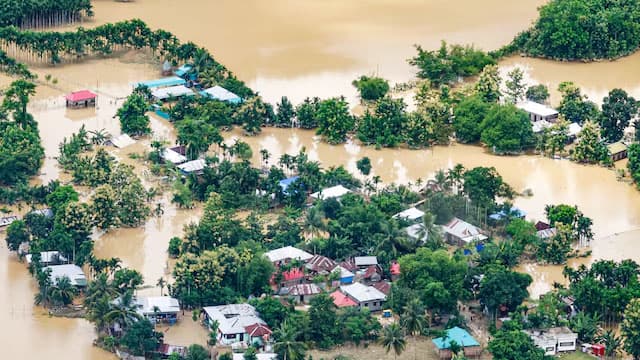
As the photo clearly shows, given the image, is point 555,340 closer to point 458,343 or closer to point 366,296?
point 458,343

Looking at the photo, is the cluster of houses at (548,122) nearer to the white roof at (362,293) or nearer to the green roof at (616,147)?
the green roof at (616,147)

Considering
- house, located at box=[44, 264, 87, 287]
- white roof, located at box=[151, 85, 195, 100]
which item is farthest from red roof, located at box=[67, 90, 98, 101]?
house, located at box=[44, 264, 87, 287]

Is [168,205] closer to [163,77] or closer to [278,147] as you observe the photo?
[278,147]

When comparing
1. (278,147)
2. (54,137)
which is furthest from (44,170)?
(278,147)

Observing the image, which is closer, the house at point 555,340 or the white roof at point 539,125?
the house at point 555,340

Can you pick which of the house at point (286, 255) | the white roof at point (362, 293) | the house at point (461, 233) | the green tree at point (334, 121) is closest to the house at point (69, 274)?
the house at point (286, 255)

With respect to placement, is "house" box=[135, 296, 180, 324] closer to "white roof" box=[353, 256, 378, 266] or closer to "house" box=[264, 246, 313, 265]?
"house" box=[264, 246, 313, 265]

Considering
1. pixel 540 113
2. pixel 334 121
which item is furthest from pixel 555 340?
pixel 540 113
